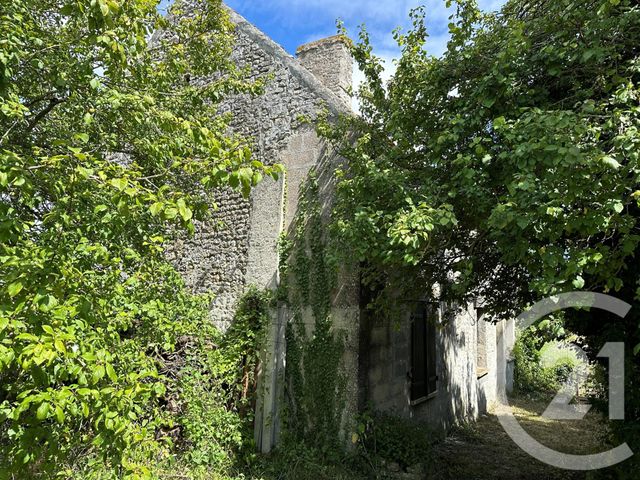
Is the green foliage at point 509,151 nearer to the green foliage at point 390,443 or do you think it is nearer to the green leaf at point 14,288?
the green foliage at point 390,443

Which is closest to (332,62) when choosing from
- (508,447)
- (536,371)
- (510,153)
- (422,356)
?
(510,153)

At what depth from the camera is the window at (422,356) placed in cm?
739

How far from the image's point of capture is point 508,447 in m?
8.13

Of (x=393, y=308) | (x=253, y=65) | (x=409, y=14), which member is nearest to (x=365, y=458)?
(x=393, y=308)

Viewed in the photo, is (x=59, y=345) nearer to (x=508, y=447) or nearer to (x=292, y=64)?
(x=292, y=64)

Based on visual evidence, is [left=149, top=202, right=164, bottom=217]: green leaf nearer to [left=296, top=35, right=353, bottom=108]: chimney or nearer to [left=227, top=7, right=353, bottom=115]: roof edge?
[left=227, top=7, right=353, bottom=115]: roof edge

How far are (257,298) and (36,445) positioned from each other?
4292 millimetres

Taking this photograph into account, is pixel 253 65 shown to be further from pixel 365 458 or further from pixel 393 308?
pixel 365 458

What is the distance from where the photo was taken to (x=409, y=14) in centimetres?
527

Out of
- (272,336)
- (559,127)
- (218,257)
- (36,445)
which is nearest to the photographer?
(36,445)

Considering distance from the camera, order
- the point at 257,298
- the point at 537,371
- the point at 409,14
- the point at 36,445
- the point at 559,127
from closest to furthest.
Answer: the point at 36,445 < the point at 559,127 < the point at 409,14 < the point at 257,298 < the point at 537,371

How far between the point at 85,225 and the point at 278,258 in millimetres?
3584

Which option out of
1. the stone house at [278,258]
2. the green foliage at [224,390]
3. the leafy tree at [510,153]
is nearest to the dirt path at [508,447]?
the stone house at [278,258]

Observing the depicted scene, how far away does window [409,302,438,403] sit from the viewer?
739 centimetres
